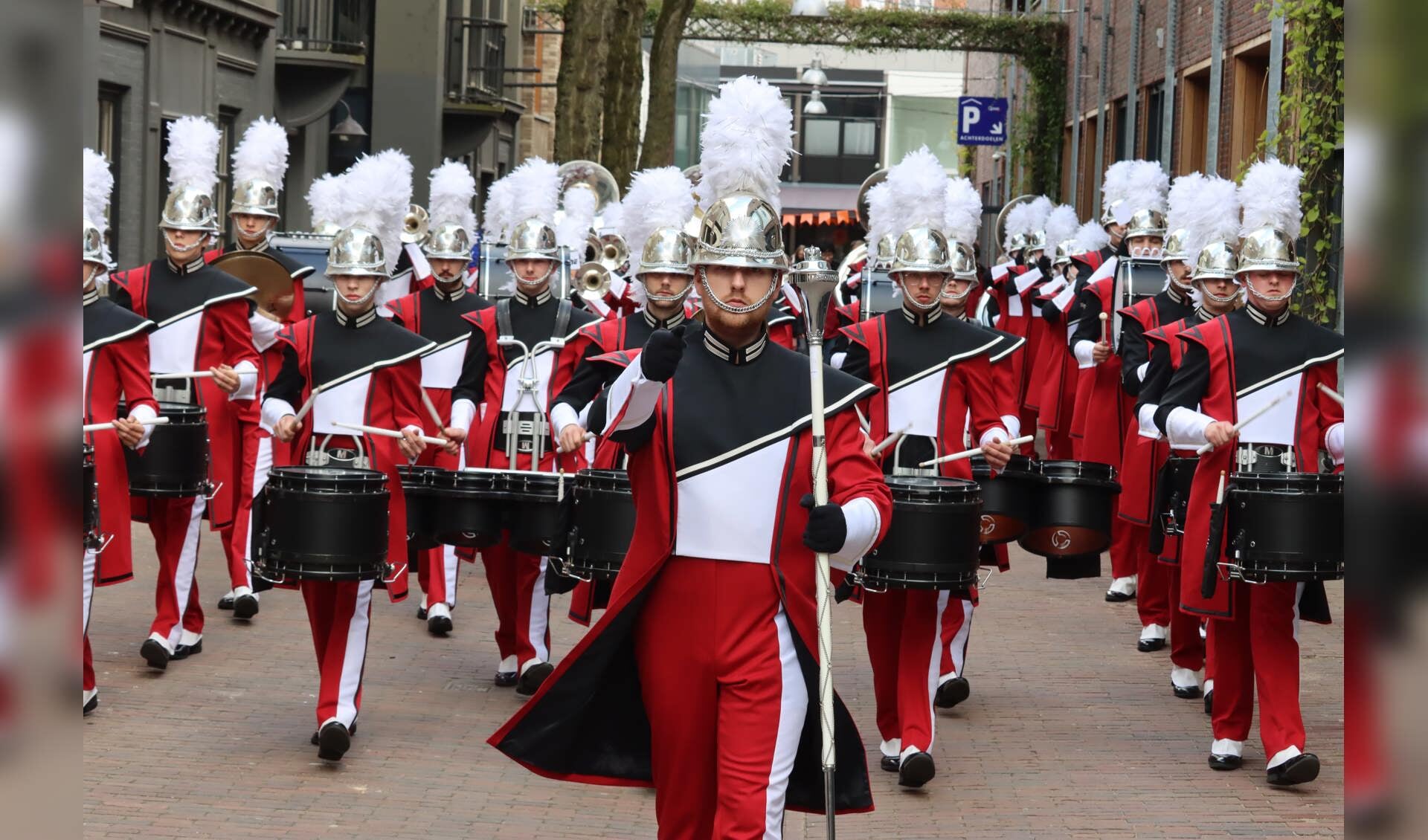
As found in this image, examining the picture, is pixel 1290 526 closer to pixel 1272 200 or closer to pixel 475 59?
pixel 1272 200

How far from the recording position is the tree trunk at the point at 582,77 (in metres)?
25.4

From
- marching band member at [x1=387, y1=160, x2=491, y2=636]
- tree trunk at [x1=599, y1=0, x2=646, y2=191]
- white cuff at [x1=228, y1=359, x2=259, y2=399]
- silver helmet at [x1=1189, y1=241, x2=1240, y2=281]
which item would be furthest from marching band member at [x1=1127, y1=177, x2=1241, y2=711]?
tree trunk at [x1=599, y1=0, x2=646, y2=191]

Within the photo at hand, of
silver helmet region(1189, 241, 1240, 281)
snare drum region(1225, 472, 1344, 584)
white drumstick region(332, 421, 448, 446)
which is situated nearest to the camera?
snare drum region(1225, 472, 1344, 584)

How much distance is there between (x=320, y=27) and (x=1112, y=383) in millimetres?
23987

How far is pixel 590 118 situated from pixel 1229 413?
738 inches

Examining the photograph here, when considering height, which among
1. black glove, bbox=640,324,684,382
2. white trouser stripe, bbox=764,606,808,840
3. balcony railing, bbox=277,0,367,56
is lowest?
white trouser stripe, bbox=764,606,808,840

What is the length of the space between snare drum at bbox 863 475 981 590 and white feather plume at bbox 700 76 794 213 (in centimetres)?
146

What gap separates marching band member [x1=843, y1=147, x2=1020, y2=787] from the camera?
768 cm

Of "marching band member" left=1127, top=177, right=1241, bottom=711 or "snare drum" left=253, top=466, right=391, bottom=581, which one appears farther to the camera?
"marching band member" left=1127, top=177, right=1241, bottom=711

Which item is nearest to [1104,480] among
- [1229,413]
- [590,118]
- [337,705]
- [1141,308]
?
[1229,413]

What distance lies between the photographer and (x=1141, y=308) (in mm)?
11039

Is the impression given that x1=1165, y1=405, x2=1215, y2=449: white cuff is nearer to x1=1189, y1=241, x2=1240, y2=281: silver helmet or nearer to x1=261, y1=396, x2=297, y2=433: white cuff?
x1=1189, y1=241, x2=1240, y2=281: silver helmet

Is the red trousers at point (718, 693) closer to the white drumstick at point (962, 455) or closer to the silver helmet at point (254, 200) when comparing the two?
the white drumstick at point (962, 455)

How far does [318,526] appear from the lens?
720 cm
